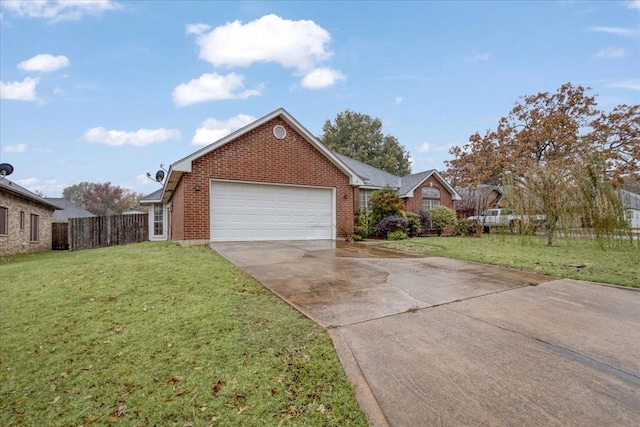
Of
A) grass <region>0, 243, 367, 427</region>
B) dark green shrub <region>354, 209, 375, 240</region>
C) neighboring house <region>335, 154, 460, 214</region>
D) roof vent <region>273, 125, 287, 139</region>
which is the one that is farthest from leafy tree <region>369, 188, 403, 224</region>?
grass <region>0, 243, 367, 427</region>

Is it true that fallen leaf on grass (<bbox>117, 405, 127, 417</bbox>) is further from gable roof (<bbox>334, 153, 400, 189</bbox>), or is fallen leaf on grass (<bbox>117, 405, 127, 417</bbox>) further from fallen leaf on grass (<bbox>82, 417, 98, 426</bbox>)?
gable roof (<bbox>334, 153, 400, 189</bbox>)

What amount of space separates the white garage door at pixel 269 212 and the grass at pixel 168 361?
253 inches

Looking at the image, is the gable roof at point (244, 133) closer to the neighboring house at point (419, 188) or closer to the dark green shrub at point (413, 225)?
the dark green shrub at point (413, 225)

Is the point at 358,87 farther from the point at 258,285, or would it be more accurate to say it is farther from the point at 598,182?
the point at 258,285

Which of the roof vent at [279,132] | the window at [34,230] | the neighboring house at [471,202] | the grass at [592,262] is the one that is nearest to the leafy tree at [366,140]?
the neighboring house at [471,202]

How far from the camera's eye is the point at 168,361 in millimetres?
2775

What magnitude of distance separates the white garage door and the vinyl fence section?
994 centimetres

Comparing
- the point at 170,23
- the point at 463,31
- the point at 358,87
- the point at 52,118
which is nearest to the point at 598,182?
the point at 463,31

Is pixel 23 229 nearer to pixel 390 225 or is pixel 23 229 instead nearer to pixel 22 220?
pixel 22 220

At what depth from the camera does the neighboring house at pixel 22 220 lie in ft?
44.6

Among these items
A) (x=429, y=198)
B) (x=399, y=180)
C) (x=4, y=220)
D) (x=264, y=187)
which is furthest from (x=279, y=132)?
(x=399, y=180)

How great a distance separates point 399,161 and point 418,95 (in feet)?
85.5

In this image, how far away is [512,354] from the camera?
2725 mm

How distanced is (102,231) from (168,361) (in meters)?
18.4
